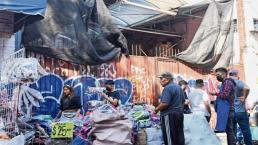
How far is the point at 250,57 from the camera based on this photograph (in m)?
15.1

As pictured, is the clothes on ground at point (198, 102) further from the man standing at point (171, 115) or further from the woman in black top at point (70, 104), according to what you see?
the woman in black top at point (70, 104)

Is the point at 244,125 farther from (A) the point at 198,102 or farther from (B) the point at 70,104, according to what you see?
(B) the point at 70,104

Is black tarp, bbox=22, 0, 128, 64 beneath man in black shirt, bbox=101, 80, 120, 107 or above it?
above

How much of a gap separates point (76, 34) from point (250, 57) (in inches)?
321

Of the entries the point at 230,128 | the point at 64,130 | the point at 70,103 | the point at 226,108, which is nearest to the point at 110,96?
the point at 70,103

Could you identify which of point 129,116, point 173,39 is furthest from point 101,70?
point 173,39

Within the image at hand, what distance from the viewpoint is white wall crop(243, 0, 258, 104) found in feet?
49.3

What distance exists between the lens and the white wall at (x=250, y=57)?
15.0 m

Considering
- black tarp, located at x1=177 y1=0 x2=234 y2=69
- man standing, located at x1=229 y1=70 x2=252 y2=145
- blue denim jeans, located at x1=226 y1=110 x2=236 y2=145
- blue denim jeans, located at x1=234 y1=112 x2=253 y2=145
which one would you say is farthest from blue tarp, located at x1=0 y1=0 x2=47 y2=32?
black tarp, located at x1=177 y1=0 x2=234 y2=69

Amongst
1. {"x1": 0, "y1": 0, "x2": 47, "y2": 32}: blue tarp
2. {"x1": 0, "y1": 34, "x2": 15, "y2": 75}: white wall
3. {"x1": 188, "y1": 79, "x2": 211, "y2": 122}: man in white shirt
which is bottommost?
{"x1": 188, "y1": 79, "x2": 211, "y2": 122}: man in white shirt

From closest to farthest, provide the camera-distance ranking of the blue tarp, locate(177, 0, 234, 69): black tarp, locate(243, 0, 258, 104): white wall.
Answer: the blue tarp < locate(177, 0, 234, 69): black tarp < locate(243, 0, 258, 104): white wall

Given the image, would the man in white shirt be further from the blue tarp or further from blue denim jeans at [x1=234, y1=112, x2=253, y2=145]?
the blue tarp

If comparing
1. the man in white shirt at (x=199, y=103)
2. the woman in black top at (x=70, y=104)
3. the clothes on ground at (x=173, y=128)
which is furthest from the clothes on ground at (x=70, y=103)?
the man in white shirt at (x=199, y=103)

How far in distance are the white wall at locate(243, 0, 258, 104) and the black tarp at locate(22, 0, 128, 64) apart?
644cm
